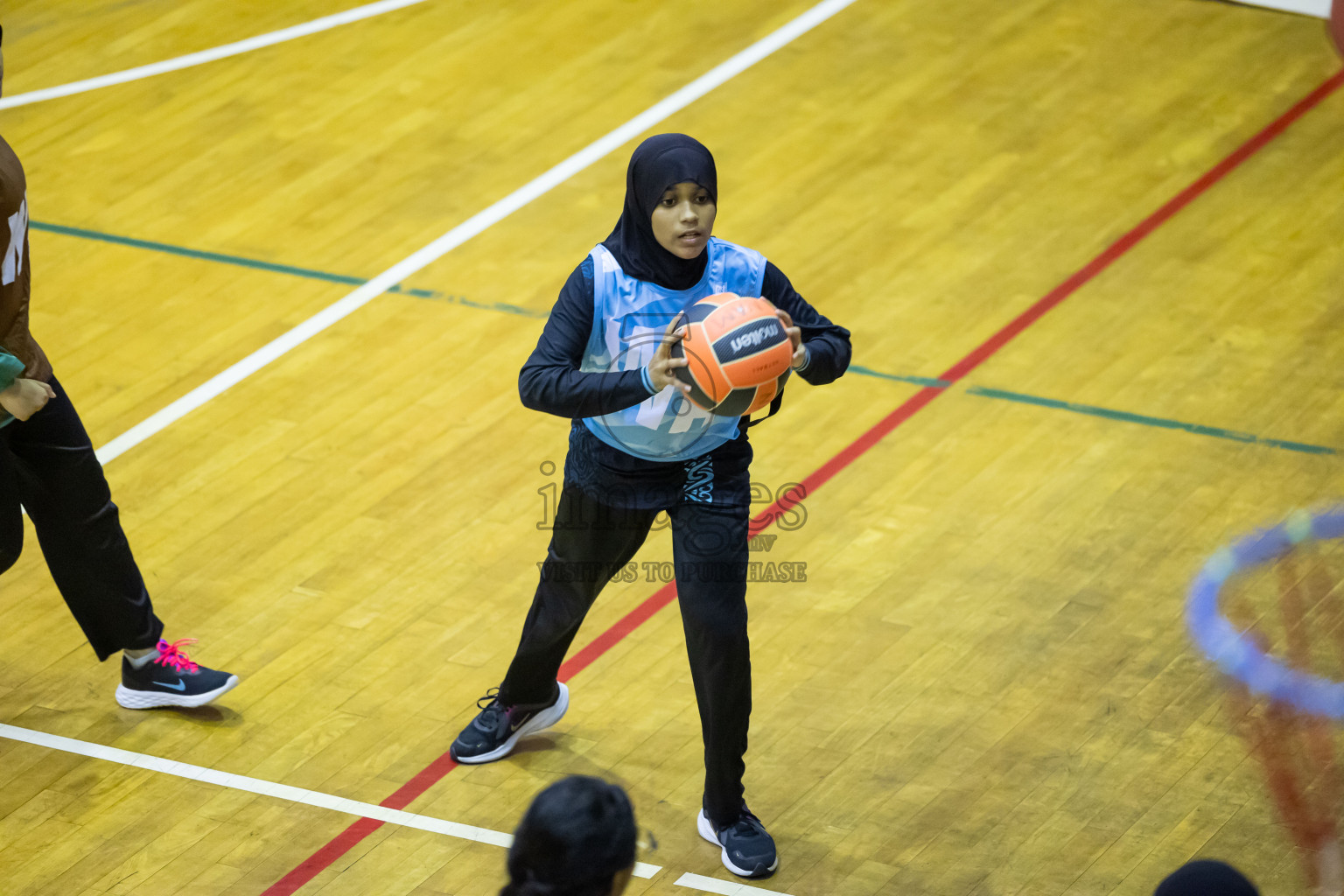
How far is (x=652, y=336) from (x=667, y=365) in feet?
1.12

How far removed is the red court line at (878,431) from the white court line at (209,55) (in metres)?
5.36

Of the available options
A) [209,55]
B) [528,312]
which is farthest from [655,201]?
[209,55]

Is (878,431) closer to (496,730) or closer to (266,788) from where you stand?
(496,730)

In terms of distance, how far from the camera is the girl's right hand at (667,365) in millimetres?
4137

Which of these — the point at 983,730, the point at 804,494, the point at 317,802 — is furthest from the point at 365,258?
the point at 983,730

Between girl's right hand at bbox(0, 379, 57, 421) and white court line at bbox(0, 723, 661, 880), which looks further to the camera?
white court line at bbox(0, 723, 661, 880)

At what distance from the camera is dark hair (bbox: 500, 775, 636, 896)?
9.86 feet

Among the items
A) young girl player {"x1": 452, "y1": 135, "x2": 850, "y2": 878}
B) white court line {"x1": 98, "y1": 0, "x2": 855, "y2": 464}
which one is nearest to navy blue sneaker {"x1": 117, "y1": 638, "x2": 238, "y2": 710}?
young girl player {"x1": 452, "y1": 135, "x2": 850, "y2": 878}

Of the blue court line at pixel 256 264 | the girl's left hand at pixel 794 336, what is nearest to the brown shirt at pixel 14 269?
the girl's left hand at pixel 794 336

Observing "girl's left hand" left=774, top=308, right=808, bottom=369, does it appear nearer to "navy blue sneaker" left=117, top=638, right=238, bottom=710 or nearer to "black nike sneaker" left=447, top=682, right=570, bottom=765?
"black nike sneaker" left=447, top=682, right=570, bottom=765

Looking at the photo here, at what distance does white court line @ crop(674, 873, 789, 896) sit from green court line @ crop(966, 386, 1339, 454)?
3.02 m

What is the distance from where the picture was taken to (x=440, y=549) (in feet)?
20.7

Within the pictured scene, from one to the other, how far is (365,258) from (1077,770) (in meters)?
4.66

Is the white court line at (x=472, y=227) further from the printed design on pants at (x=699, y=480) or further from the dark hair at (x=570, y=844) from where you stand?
the dark hair at (x=570, y=844)
